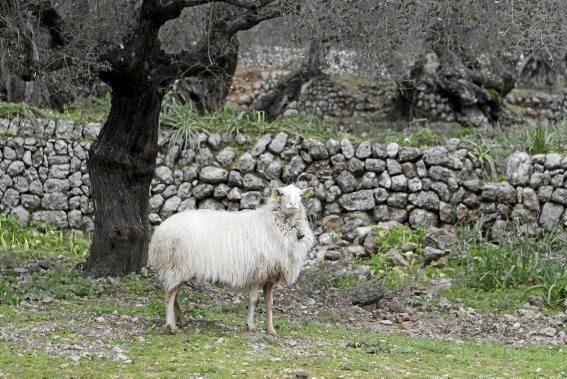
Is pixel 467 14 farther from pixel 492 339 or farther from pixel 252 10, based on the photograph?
pixel 492 339

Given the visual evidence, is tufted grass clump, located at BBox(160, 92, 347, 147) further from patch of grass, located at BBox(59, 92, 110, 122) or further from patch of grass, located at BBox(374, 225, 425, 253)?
patch of grass, located at BBox(374, 225, 425, 253)

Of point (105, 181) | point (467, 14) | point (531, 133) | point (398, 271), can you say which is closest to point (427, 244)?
point (398, 271)

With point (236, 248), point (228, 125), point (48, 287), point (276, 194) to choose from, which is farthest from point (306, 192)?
point (228, 125)

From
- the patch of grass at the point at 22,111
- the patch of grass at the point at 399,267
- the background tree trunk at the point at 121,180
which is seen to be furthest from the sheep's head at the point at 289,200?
the patch of grass at the point at 22,111

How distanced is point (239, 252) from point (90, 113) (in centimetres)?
827

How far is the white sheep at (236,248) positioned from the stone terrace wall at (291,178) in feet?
17.6

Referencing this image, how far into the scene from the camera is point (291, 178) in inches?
637

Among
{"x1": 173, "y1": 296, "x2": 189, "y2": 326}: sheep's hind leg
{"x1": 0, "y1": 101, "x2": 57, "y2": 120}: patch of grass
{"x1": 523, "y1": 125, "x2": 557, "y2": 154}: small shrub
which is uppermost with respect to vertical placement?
{"x1": 0, "y1": 101, "x2": 57, "y2": 120}: patch of grass

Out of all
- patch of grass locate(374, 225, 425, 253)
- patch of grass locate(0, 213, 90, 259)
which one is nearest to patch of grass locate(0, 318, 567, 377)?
patch of grass locate(374, 225, 425, 253)

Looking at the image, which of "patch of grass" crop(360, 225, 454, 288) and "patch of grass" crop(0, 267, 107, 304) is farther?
"patch of grass" crop(360, 225, 454, 288)

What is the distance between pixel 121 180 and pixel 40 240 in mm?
3548

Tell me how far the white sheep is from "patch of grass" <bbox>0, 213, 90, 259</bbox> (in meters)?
5.08

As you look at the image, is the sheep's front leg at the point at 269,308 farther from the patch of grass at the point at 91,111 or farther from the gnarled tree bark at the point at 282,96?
the gnarled tree bark at the point at 282,96

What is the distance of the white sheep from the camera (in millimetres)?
9656
